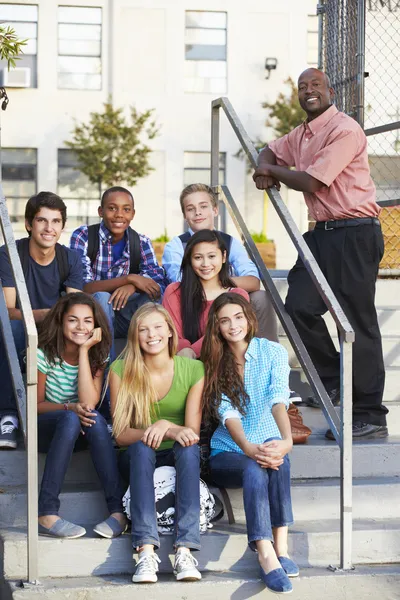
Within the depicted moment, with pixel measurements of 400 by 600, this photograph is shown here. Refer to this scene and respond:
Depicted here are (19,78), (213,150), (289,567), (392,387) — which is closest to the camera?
(289,567)

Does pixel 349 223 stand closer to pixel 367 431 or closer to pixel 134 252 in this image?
pixel 367 431

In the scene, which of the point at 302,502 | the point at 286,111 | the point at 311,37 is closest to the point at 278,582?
the point at 302,502

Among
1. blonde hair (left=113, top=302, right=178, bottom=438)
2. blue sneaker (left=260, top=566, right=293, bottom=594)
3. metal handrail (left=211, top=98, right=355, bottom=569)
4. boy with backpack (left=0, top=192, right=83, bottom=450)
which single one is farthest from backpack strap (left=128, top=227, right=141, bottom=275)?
blue sneaker (left=260, top=566, right=293, bottom=594)

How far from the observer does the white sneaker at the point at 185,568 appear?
13.7ft

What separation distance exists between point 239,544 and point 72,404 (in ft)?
3.14

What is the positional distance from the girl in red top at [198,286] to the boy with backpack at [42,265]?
1.84ft

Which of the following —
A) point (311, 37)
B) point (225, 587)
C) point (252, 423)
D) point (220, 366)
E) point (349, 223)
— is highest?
point (311, 37)

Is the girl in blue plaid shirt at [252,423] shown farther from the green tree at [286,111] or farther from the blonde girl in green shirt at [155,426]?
the green tree at [286,111]

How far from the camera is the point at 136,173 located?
72.9 ft

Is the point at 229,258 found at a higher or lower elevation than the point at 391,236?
lower

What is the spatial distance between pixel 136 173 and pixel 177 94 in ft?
7.50

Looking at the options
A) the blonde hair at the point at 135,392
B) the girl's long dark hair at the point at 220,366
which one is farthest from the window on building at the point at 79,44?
the blonde hair at the point at 135,392

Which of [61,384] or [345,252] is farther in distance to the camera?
[345,252]

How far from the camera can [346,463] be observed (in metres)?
4.41
